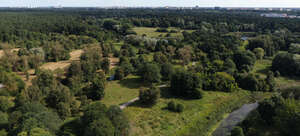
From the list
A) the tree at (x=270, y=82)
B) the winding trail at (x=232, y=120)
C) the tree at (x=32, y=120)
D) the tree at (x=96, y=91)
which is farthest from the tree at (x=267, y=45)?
the tree at (x=32, y=120)

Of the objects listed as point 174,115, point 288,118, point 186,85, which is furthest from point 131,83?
point 288,118

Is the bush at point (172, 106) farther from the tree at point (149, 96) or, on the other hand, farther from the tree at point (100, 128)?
the tree at point (100, 128)

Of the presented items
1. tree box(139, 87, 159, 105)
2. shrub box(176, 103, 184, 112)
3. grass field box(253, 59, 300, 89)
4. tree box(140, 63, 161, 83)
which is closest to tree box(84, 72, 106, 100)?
tree box(139, 87, 159, 105)

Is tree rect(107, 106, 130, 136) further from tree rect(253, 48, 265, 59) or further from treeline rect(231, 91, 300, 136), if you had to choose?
tree rect(253, 48, 265, 59)

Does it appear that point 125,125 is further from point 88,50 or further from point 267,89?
point 88,50

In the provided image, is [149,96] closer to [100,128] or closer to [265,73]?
[100,128]

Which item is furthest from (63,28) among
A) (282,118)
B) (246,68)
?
(282,118)
